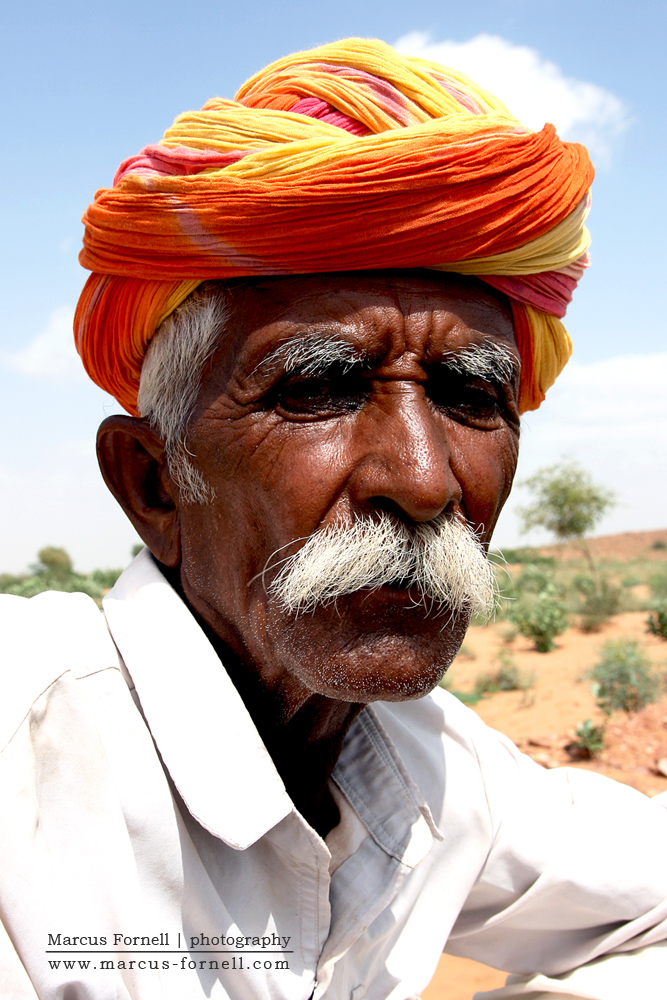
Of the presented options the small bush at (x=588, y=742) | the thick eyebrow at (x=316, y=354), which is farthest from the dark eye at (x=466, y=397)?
the small bush at (x=588, y=742)

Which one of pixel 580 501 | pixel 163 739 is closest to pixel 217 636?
pixel 163 739

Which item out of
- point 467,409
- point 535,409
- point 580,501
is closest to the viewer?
point 467,409

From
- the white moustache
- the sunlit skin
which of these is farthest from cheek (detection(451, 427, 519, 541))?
the white moustache

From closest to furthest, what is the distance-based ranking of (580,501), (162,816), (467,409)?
1. (162,816)
2. (467,409)
3. (580,501)

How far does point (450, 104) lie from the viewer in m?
1.87

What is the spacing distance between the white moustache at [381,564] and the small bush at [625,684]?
7387 mm

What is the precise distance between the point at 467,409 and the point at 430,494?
0.41m

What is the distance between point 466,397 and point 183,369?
721mm

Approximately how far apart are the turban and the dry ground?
12.2 feet

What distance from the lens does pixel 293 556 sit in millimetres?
1635

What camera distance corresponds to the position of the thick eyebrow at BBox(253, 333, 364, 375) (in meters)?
1.67

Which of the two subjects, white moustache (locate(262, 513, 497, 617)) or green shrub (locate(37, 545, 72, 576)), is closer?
white moustache (locate(262, 513, 497, 617))

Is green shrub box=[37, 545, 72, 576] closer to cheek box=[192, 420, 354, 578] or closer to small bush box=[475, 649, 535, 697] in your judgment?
small bush box=[475, 649, 535, 697]

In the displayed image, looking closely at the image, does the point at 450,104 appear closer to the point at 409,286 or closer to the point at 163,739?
the point at 409,286
